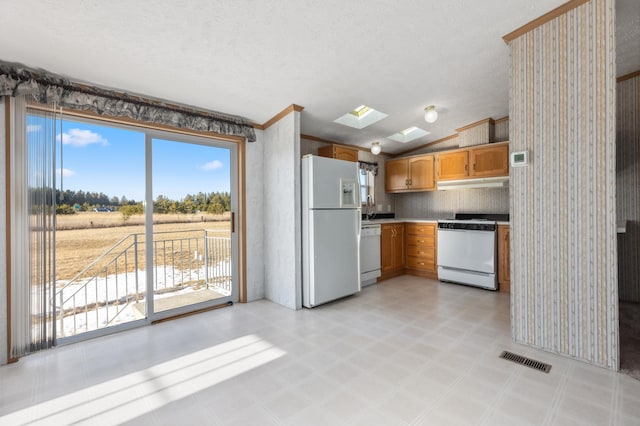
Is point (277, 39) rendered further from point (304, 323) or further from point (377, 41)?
point (304, 323)

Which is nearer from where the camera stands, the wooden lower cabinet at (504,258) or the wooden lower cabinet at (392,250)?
the wooden lower cabinet at (504,258)

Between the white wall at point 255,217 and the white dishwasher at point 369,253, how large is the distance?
4.72ft

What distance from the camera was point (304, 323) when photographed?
2854 millimetres

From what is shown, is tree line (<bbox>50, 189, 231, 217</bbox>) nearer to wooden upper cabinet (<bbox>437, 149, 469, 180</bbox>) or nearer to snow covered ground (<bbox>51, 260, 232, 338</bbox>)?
snow covered ground (<bbox>51, 260, 232, 338</bbox>)

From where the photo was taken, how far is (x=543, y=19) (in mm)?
2154

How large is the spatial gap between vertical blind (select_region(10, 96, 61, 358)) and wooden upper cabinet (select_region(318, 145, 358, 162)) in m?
3.12

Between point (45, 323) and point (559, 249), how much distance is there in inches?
162

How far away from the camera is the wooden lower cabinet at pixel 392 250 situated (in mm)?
4543

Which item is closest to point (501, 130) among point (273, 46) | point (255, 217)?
point (273, 46)

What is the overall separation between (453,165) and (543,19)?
102 inches

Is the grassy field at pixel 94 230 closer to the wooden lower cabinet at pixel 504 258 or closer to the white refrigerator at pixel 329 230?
the white refrigerator at pixel 329 230

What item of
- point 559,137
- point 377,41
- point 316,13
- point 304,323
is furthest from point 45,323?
point 559,137

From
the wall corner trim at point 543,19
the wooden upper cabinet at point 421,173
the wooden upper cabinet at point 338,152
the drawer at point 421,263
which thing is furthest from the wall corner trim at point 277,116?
the drawer at point 421,263

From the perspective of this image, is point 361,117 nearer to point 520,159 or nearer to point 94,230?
point 520,159
